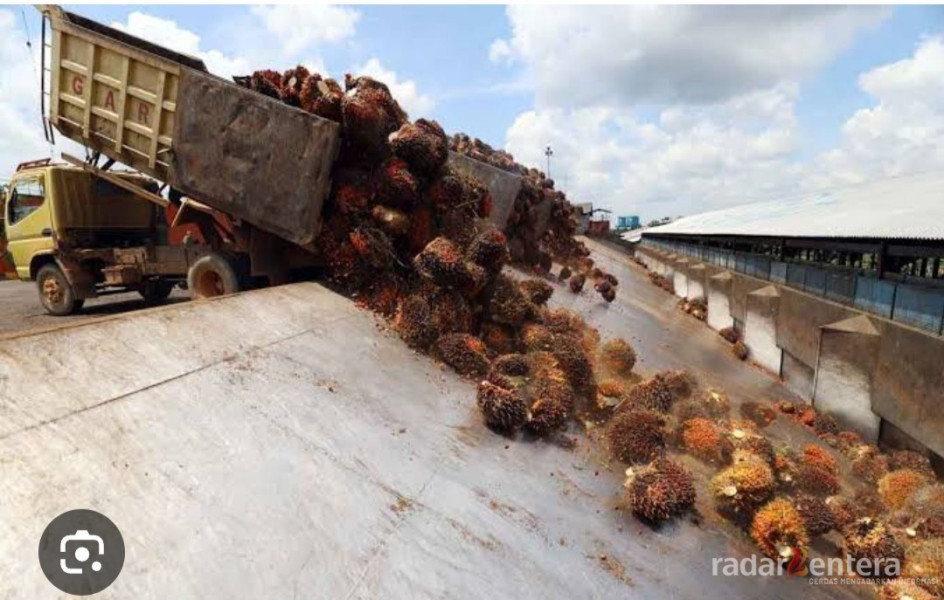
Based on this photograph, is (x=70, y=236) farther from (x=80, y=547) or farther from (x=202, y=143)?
(x=80, y=547)

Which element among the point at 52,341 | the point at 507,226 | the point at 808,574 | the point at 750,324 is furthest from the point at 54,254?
the point at 750,324

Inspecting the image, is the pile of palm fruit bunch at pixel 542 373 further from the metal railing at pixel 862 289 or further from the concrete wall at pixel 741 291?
the concrete wall at pixel 741 291

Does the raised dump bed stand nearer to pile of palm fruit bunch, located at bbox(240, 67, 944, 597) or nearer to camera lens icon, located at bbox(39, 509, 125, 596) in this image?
pile of palm fruit bunch, located at bbox(240, 67, 944, 597)

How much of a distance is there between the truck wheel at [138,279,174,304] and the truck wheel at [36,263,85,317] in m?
1.12

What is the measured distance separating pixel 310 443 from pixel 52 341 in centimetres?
243

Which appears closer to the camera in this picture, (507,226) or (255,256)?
(255,256)

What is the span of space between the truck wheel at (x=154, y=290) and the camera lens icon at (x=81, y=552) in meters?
8.36

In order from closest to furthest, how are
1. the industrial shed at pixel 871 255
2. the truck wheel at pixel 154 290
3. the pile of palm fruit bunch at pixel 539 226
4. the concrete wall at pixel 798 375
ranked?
the industrial shed at pixel 871 255
the concrete wall at pixel 798 375
the truck wheel at pixel 154 290
the pile of palm fruit bunch at pixel 539 226

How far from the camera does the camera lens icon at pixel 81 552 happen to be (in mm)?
2805

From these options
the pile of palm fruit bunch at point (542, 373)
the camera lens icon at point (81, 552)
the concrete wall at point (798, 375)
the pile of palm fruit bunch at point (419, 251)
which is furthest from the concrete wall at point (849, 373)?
the camera lens icon at point (81, 552)

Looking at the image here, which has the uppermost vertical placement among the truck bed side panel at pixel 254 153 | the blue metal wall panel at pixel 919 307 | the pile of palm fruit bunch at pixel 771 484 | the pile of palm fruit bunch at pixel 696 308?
the truck bed side panel at pixel 254 153

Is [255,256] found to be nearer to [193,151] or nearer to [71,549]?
[193,151]

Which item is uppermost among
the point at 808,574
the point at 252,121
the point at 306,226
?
the point at 252,121

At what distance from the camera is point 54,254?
31.5ft
